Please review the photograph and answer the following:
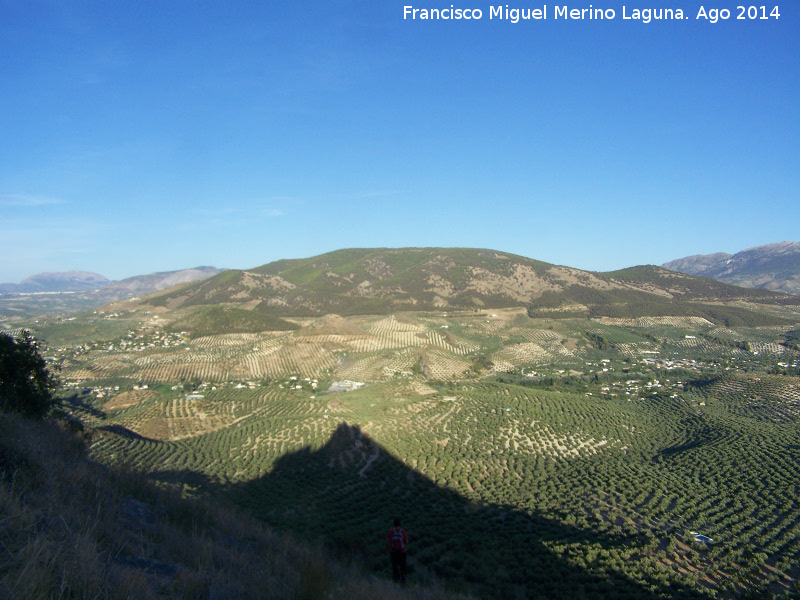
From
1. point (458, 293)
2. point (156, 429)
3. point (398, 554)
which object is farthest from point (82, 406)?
point (458, 293)

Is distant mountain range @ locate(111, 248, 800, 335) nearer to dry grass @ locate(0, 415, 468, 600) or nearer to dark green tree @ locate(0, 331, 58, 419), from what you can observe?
dark green tree @ locate(0, 331, 58, 419)

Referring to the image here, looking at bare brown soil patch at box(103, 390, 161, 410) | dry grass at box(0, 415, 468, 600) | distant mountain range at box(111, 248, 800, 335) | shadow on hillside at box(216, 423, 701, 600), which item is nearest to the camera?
dry grass at box(0, 415, 468, 600)

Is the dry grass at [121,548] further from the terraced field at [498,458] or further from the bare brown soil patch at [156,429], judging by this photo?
the bare brown soil patch at [156,429]

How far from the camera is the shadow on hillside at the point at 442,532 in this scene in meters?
11.3

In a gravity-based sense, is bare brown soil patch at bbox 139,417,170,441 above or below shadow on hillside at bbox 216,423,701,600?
below

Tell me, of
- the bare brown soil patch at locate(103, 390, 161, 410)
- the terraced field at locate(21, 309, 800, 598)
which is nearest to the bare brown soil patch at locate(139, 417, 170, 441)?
the terraced field at locate(21, 309, 800, 598)

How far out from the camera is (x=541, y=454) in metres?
29.3

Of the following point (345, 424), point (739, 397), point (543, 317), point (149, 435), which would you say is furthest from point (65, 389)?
point (543, 317)

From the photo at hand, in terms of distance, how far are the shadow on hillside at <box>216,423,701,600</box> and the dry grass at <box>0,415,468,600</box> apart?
173 inches

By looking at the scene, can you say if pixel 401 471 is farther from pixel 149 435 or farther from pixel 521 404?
pixel 149 435

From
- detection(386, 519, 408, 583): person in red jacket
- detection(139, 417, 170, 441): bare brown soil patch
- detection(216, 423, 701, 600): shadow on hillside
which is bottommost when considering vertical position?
detection(139, 417, 170, 441): bare brown soil patch

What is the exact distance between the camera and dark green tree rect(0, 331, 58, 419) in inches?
770

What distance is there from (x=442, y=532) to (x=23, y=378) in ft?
66.5

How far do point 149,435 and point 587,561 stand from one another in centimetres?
3532
